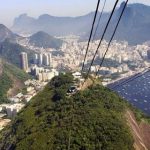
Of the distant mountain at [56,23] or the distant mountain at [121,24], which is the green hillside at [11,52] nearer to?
the distant mountain at [121,24]

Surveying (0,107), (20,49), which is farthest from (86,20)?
(0,107)

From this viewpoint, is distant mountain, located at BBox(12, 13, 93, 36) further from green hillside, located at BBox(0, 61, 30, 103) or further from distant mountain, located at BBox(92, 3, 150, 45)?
green hillside, located at BBox(0, 61, 30, 103)

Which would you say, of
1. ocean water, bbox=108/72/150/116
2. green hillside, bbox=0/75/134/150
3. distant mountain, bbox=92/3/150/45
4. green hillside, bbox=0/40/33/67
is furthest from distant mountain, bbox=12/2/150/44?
green hillside, bbox=0/75/134/150

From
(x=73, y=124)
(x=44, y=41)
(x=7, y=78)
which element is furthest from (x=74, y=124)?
(x=44, y=41)

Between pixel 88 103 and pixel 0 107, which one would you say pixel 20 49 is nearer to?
pixel 0 107

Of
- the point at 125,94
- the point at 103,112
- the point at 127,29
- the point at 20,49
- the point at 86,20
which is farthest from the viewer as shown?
the point at 86,20

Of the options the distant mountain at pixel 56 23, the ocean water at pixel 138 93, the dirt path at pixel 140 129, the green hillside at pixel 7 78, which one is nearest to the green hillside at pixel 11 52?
the green hillside at pixel 7 78
